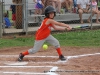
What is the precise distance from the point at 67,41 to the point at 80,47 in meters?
1.67

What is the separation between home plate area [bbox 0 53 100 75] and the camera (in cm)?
702

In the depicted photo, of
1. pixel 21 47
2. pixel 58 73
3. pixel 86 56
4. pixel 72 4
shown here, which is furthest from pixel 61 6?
pixel 58 73

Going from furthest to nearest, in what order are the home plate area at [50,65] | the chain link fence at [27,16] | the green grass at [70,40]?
the chain link fence at [27,16], the green grass at [70,40], the home plate area at [50,65]

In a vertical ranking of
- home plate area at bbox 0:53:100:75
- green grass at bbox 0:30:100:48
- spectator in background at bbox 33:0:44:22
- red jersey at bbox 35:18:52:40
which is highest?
spectator in background at bbox 33:0:44:22

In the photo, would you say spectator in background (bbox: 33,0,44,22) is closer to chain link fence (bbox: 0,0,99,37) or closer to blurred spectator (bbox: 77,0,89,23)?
chain link fence (bbox: 0,0,99,37)

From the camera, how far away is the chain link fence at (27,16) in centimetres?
1434

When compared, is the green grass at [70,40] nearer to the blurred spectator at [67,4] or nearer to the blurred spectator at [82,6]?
the blurred spectator at [82,6]

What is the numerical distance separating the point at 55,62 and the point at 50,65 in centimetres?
40

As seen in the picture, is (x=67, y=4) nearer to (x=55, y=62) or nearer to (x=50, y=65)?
(x=55, y=62)

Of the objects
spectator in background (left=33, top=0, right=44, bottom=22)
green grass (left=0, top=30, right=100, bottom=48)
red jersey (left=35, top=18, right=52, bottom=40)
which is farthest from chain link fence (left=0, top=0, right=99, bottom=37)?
red jersey (left=35, top=18, right=52, bottom=40)

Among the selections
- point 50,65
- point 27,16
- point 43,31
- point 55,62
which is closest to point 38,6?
point 27,16

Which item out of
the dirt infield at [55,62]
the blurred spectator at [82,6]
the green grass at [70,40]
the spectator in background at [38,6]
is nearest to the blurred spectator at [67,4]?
the blurred spectator at [82,6]

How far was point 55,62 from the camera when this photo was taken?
8.20 m

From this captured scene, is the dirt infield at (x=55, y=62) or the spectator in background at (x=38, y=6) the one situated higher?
the spectator in background at (x=38, y=6)
